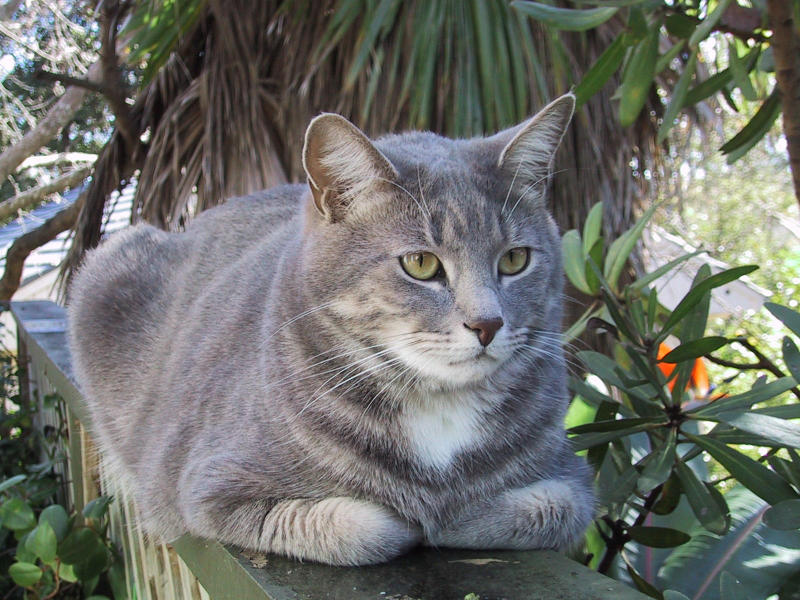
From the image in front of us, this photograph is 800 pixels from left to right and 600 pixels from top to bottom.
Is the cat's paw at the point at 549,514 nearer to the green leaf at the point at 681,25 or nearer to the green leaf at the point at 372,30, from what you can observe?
the green leaf at the point at 681,25

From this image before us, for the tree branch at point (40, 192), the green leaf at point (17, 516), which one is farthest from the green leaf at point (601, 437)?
the tree branch at point (40, 192)

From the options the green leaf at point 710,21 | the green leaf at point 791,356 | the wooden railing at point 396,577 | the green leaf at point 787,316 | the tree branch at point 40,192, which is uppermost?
the tree branch at point 40,192

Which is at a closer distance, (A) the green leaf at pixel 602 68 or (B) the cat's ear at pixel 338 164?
(B) the cat's ear at pixel 338 164

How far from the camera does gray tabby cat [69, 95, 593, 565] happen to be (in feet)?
4.23

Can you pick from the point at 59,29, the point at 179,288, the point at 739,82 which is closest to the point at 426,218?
the point at 739,82

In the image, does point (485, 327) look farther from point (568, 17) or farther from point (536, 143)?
point (568, 17)

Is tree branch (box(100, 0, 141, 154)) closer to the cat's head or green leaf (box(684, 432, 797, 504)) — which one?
the cat's head

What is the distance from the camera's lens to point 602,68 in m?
1.71

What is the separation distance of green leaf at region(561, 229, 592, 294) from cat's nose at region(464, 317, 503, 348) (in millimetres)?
618

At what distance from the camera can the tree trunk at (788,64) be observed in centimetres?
140

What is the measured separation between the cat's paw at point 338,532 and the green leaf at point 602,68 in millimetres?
975

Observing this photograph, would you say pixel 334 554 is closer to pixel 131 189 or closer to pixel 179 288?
pixel 179 288

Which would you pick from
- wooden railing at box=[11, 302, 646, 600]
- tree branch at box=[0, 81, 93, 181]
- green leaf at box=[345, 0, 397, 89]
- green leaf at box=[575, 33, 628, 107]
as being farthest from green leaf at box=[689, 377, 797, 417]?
tree branch at box=[0, 81, 93, 181]

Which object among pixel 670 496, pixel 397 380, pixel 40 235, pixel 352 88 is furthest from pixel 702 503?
pixel 40 235
